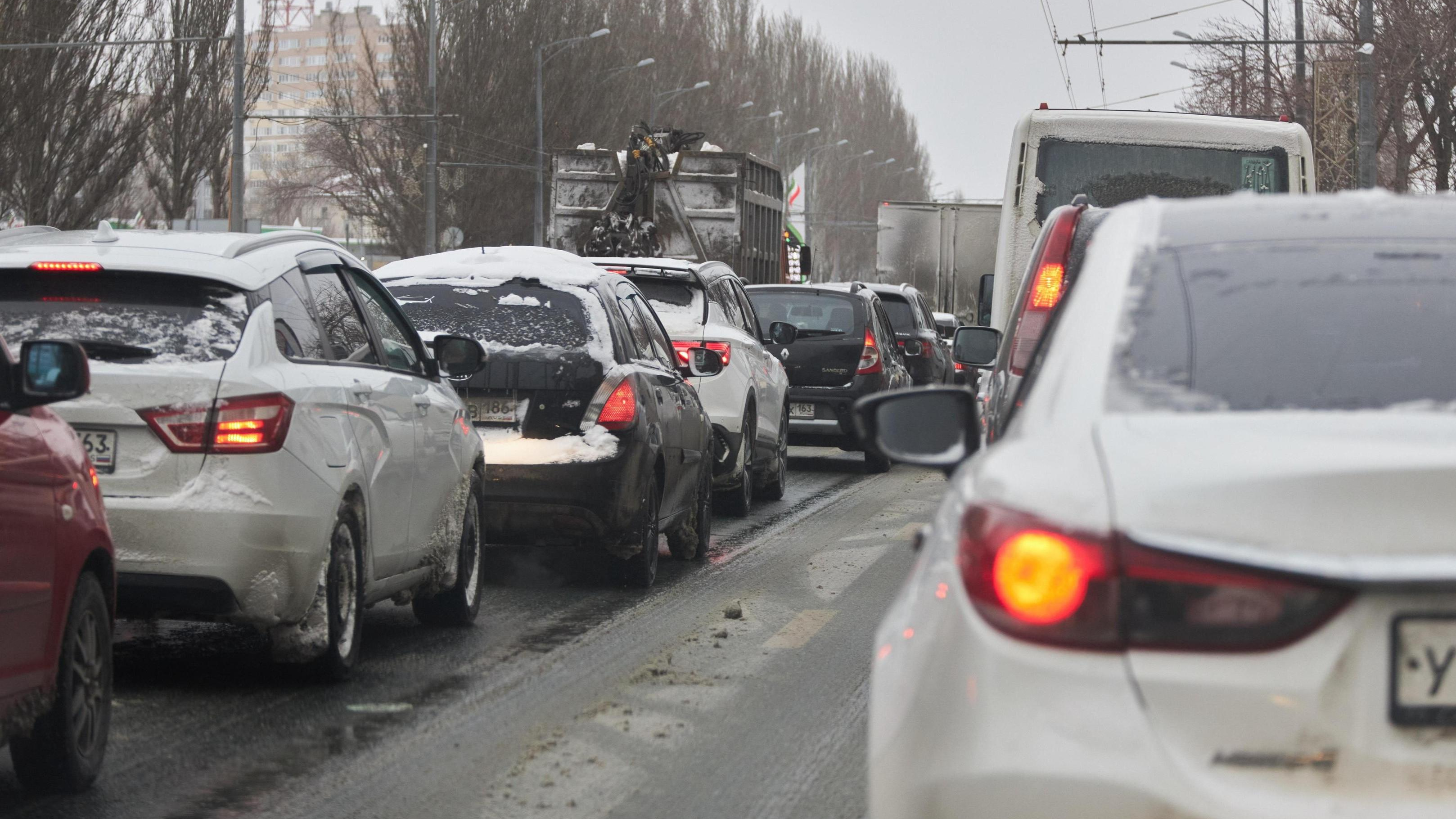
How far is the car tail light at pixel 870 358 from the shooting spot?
18.7 metres

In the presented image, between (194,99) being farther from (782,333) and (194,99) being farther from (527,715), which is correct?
(527,715)

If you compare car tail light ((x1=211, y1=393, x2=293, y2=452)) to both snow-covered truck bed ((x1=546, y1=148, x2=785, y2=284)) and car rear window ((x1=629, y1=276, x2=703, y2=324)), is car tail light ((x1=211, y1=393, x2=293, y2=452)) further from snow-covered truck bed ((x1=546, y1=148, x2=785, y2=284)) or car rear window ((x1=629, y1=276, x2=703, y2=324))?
snow-covered truck bed ((x1=546, y1=148, x2=785, y2=284))

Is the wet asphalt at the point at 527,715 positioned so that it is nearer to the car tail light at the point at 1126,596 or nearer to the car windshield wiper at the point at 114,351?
the car windshield wiper at the point at 114,351

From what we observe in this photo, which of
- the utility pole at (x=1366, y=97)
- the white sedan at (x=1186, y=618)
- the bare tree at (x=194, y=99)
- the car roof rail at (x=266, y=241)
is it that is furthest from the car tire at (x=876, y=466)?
the bare tree at (x=194, y=99)

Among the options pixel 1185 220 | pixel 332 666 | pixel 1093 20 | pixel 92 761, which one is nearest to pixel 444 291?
pixel 332 666

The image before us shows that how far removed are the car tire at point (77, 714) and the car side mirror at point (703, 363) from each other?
21.3ft

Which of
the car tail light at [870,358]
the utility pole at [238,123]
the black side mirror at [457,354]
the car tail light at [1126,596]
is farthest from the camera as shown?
the utility pole at [238,123]

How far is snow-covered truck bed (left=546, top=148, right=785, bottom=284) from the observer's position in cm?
3052

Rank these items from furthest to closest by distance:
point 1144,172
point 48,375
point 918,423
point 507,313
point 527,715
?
1. point 1144,172
2. point 507,313
3. point 527,715
4. point 48,375
5. point 918,423

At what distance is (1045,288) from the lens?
28.2ft

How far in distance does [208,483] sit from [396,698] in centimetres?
101

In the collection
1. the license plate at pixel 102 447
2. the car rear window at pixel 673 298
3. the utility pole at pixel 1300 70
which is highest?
the utility pole at pixel 1300 70

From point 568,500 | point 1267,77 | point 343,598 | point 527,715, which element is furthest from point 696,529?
point 1267,77

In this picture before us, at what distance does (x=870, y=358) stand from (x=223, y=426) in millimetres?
12809
